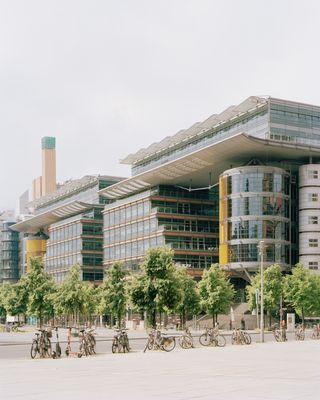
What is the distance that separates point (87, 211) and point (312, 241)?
68.2 metres

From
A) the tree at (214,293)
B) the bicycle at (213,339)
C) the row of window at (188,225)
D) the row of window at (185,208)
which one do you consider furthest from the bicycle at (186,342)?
the row of window at (185,208)

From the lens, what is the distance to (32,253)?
198125 millimetres

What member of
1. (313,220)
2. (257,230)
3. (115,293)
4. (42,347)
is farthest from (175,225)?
(42,347)

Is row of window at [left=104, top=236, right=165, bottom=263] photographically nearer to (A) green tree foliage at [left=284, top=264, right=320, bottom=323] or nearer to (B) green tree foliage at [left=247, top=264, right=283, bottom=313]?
(B) green tree foliage at [left=247, top=264, right=283, bottom=313]

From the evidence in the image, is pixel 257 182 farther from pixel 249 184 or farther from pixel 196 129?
pixel 196 129

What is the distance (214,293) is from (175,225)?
123ft

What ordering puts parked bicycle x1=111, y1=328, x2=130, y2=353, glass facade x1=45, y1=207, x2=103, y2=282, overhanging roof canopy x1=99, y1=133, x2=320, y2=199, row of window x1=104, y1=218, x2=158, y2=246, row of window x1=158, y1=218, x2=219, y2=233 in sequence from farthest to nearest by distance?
glass facade x1=45, y1=207, x2=103, y2=282
row of window x1=104, y1=218, x2=158, y2=246
row of window x1=158, y1=218, x2=219, y2=233
overhanging roof canopy x1=99, y1=133, x2=320, y2=199
parked bicycle x1=111, y1=328, x2=130, y2=353

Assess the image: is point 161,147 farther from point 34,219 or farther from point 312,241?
point 34,219

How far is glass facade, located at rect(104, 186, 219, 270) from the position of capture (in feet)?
438

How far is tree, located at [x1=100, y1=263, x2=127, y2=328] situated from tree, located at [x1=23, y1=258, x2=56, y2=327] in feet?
22.4

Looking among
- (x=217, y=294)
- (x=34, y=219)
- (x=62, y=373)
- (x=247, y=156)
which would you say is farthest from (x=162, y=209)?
(x=62, y=373)

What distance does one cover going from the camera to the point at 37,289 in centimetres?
9006

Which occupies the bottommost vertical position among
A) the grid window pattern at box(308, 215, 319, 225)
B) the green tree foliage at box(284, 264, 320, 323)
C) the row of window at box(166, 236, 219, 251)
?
the green tree foliage at box(284, 264, 320, 323)

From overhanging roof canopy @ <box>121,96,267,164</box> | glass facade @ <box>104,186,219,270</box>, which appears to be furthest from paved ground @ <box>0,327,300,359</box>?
glass facade @ <box>104,186,219,270</box>
